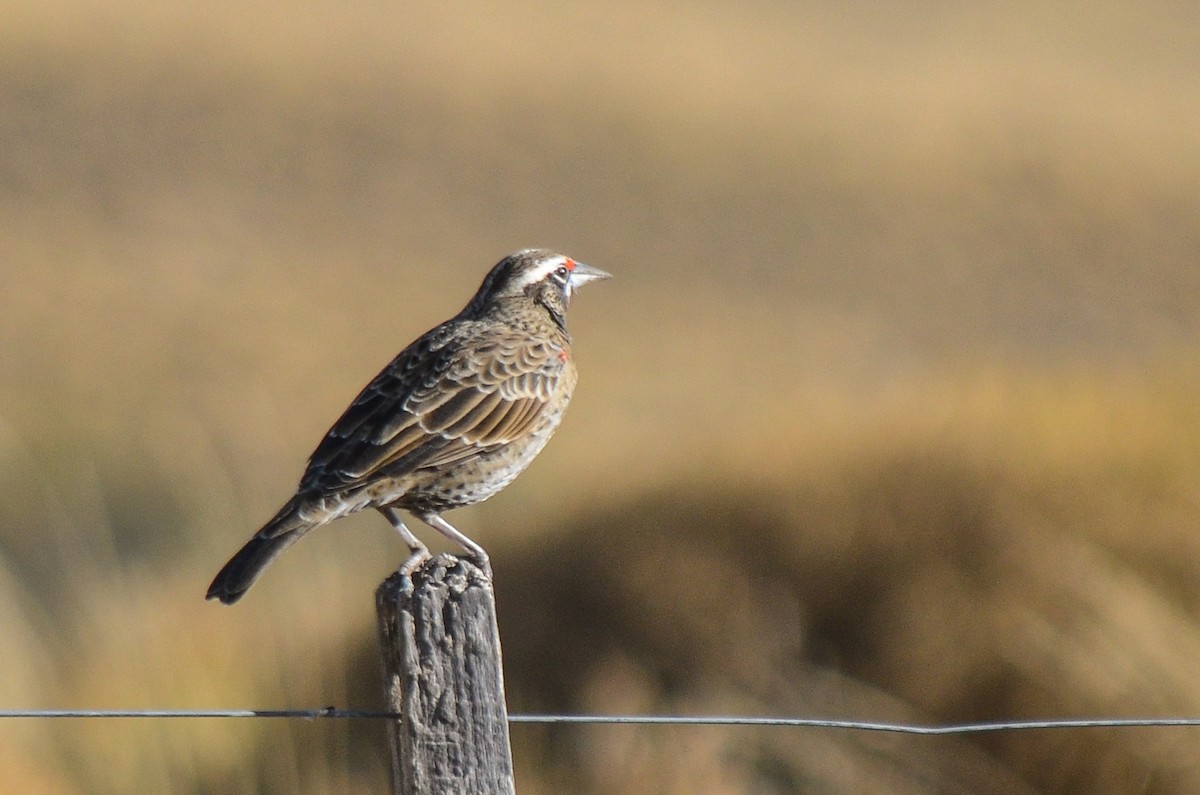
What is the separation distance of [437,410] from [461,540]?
416 millimetres

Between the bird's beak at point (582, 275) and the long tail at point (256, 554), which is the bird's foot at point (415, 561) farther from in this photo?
the bird's beak at point (582, 275)

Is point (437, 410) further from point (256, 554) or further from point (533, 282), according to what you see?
point (533, 282)

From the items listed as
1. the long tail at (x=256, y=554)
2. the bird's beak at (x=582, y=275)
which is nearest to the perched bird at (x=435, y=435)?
the long tail at (x=256, y=554)

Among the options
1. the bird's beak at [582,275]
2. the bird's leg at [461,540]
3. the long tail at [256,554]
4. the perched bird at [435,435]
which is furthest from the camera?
the bird's beak at [582,275]

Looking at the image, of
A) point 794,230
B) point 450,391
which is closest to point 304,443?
point 450,391

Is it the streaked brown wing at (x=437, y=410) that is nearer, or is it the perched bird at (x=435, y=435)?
the perched bird at (x=435, y=435)

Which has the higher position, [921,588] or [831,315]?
[831,315]

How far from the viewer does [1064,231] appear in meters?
24.8

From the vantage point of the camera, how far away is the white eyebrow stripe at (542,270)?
679cm

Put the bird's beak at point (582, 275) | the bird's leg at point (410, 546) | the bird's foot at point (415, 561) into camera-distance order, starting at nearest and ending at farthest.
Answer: the bird's foot at point (415, 561), the bird's leg at point (410, 546), the bird's beak at point (582, 275)

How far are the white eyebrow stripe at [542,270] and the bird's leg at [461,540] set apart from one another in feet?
3.47

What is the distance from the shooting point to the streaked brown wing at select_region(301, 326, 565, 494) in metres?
5.56

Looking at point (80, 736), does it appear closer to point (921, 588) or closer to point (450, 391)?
point (450, 391)

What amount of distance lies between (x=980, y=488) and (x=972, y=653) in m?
→ 0.86
